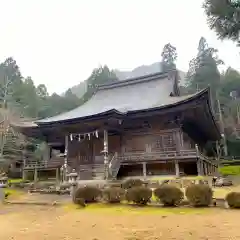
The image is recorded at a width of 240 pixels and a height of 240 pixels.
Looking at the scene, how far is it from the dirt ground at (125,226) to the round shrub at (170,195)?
4.53 feet

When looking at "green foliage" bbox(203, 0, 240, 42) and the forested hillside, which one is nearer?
"green foliage" bbox(203, 0, 240, 42)

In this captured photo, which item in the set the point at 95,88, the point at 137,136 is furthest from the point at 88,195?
the point at 95,88

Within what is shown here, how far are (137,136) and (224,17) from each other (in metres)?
12.0

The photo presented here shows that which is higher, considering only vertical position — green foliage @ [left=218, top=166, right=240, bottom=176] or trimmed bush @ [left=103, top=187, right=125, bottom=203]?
green foliage @ [left=218, top=166, right=240, bottom=176]

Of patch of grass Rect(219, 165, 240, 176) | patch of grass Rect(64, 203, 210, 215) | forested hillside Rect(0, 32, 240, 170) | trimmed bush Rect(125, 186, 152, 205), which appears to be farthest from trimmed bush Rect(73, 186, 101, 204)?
forested hillside Rect(0, 32, 240, 170)

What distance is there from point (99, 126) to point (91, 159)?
3.93 m

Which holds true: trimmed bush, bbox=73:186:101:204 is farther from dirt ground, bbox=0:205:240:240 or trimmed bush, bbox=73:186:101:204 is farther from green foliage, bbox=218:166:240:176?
green foliage, bbox=218:166:240:176

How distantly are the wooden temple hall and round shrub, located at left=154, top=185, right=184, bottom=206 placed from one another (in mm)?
10065

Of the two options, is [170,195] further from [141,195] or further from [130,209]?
[130,209]

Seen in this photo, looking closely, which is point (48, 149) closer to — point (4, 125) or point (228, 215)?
point (4, 125)

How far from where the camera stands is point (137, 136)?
989 inches

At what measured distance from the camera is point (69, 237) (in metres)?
6.91

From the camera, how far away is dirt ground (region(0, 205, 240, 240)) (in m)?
6.73

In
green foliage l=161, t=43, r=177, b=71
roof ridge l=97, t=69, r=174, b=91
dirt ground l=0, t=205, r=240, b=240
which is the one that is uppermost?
green foliage l=161, t=43, r=177, b=71
